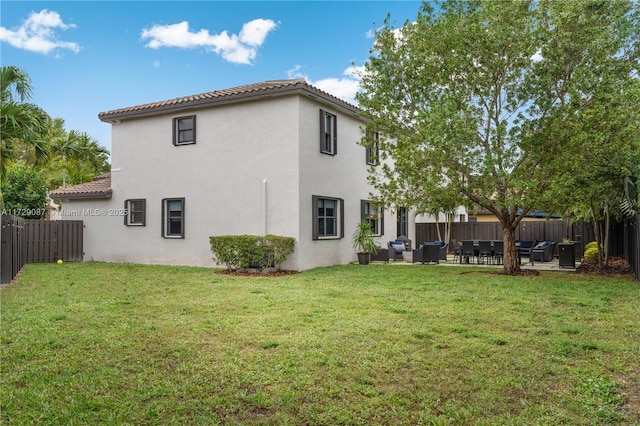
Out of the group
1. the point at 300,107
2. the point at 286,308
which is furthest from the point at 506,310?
the point at 300,107

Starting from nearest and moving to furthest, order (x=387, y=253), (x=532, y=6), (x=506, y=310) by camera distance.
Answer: (x=506, y=310) < (x=532, y=6) < (x=387, y=253)

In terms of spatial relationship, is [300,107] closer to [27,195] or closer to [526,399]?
[526,399]

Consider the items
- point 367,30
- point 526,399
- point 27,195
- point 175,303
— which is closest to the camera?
point 526,399

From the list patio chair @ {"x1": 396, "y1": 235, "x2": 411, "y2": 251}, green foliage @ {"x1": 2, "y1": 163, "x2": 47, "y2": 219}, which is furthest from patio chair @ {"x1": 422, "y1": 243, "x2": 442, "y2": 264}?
green foliage @ {"x1": 2, "y1": 163, "x2": 47, "y2": 219}

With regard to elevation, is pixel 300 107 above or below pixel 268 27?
below

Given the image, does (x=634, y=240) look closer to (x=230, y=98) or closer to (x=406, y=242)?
(x=406, y=242)

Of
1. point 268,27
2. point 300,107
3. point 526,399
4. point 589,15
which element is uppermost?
point 268,27

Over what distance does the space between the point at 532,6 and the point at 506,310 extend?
9.19 meters

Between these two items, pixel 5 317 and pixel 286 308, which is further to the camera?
pixel 286 308

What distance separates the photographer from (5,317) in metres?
7.18

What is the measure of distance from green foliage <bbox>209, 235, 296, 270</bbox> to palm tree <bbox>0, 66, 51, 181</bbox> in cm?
594

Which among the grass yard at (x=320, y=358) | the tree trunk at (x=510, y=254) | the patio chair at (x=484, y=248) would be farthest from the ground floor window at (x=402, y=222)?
the grass yard at (x=320, y=358)

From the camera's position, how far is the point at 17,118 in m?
12.3

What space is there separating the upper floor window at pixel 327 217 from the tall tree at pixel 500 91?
2.73m
